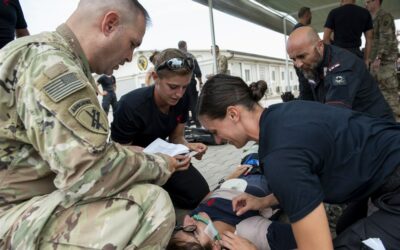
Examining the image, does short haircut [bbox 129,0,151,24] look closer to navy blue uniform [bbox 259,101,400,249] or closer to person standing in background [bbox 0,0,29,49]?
navy blue uniform [bbox 259,101,400,249]

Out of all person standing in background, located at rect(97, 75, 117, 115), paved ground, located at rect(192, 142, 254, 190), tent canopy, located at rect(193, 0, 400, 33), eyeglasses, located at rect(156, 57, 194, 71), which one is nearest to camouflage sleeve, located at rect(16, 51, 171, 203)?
eyeglasses, located at rect(156, 57, 194, 71)

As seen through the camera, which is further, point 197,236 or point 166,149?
point 166,149

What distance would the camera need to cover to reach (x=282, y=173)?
3.92 ft

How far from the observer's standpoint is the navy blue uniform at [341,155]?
1.25m

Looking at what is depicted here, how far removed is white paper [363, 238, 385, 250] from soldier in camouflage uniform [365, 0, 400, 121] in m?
4.48

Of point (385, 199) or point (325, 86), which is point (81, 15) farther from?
point (325, 86)

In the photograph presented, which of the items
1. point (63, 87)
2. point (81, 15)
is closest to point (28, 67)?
point (63, 87)

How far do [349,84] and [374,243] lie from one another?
1371 millimetres

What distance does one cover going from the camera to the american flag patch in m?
1.16

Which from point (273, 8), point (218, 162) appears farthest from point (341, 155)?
point (273, 8)

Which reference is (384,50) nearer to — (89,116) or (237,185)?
(237,185)

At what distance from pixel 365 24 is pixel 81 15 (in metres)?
3.76

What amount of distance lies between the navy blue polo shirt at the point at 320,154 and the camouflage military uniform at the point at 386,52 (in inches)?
171

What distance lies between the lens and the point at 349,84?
2.45 m
